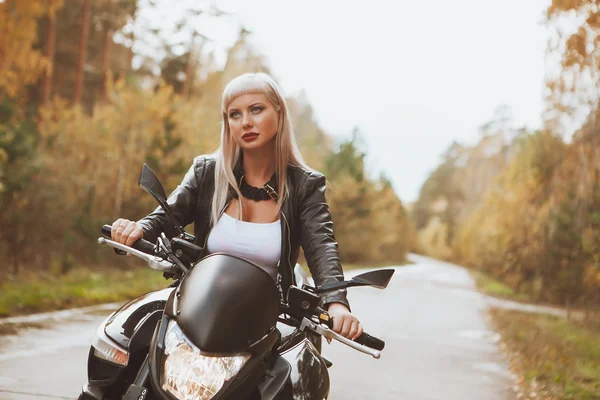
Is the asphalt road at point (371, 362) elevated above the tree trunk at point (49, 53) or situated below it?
below

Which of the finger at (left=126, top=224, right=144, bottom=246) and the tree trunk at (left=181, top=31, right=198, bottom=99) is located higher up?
the tree trunk at (left=181, top=31, right=198, bottom=99)

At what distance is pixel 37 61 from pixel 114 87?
2.49m

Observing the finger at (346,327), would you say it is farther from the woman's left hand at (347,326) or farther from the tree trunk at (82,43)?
the tree trunk at (82,43)

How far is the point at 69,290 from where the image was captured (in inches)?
435

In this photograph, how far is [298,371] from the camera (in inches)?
88.2

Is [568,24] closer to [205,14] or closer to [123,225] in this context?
[123,225]

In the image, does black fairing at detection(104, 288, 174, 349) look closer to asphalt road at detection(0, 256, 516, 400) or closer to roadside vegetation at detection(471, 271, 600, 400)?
asphalt road at detection(0, 256, 516, 400)

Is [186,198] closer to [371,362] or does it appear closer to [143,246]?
[143,246]

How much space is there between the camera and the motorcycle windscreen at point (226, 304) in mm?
1939

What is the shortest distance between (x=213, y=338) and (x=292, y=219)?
3.58 feet

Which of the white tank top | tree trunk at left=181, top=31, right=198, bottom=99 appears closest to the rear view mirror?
the white tank top

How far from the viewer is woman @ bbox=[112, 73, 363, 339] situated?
2775 mm

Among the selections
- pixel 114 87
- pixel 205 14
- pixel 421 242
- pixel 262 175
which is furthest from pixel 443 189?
pixel 262 175

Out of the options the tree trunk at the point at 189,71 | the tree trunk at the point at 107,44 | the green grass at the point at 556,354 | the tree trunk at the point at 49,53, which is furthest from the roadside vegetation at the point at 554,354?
the tree trunk at the point at 107,44
